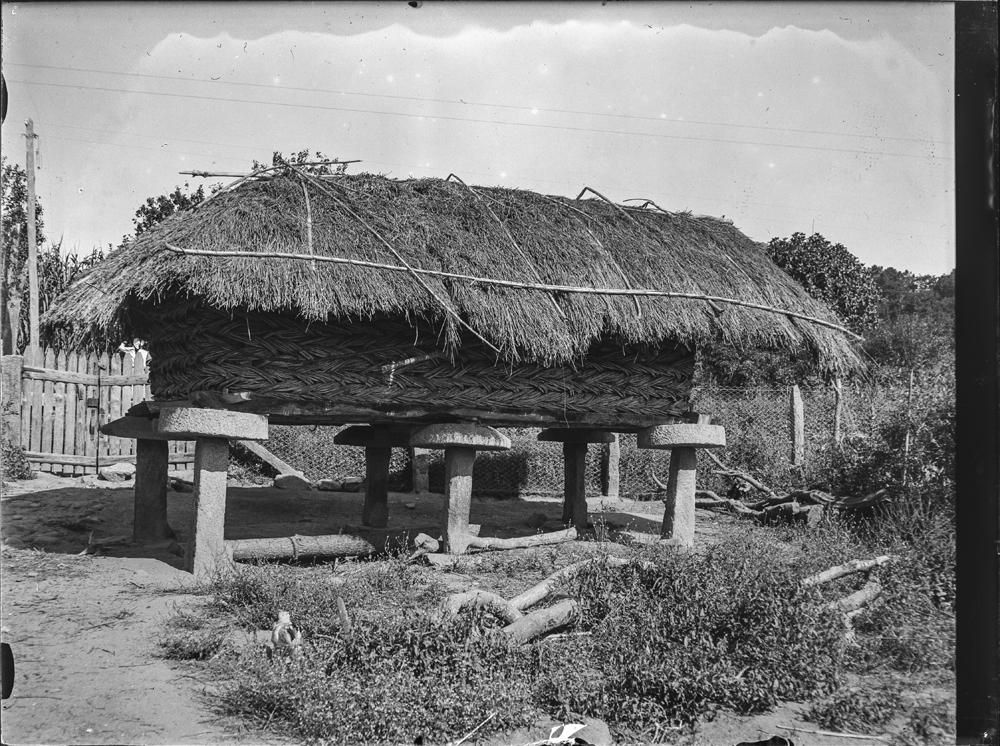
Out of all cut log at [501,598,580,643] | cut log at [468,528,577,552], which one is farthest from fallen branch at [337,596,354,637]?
cut log at [468,528,577,552]

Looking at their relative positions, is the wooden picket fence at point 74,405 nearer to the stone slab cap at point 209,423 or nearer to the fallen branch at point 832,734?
the stone slab cap at point 209,423

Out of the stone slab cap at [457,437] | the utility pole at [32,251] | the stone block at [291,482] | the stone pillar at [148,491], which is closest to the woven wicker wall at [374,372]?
the stone slab cap at [457,437]

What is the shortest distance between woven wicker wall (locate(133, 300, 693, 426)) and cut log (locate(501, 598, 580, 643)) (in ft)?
9.16

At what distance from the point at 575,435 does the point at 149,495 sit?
486 cm

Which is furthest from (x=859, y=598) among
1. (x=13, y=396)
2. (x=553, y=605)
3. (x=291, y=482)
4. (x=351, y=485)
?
(x=13, y=396)

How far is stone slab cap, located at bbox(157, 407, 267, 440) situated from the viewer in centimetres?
673

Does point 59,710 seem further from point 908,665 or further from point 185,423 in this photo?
point 908,665

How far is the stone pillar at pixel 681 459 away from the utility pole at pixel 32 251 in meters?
13.2

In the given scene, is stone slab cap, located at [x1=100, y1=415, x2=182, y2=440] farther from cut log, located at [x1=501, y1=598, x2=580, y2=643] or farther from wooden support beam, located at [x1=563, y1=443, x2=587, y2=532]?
wooden support beam, located at [x1=563, y1=443, x2=587, y2=532]

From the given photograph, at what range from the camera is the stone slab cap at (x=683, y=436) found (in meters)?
8.35

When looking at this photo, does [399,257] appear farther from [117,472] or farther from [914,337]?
[914,337]

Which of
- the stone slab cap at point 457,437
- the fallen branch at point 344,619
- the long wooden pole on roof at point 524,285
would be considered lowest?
the fallen branch at point 344,619

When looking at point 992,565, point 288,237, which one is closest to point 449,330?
point 288,237

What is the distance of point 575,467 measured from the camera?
403 inches
